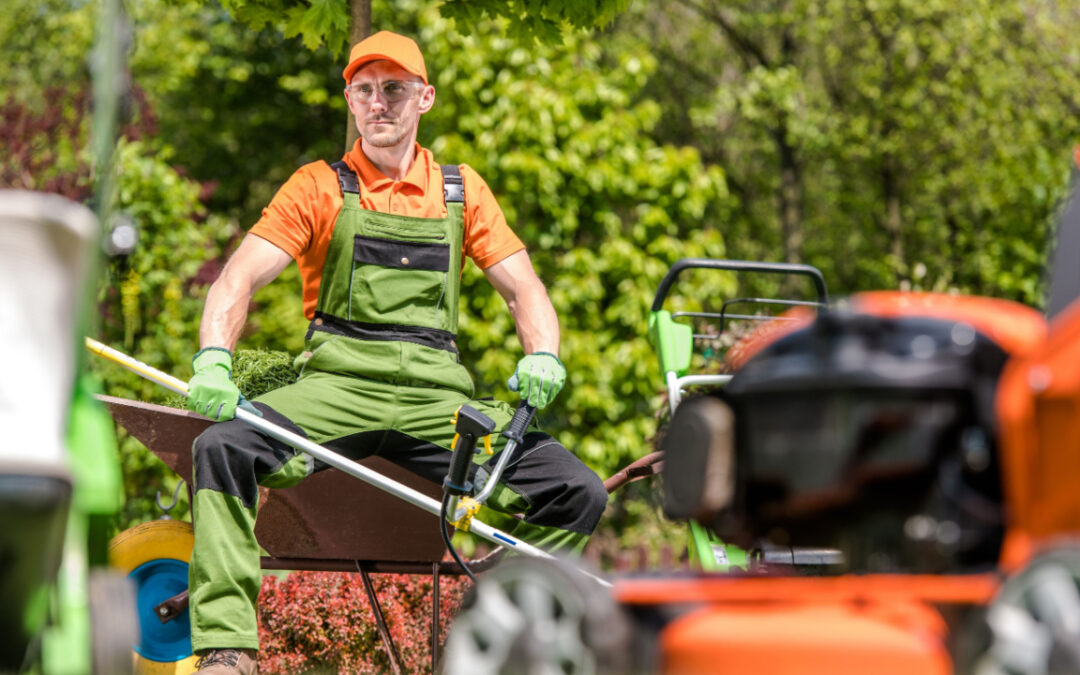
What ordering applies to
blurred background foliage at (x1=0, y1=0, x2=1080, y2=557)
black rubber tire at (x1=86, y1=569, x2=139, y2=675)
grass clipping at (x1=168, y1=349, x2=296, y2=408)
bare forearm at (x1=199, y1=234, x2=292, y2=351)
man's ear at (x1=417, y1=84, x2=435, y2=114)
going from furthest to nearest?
blurred background foliage at (x1=0, y1=0, x2=1080, y2=557)
grass clipping at (x1=168, y1=349, x2=296, y2=408)
man's ear at (x1=417, y1=84, x2=435, y2=114)
bare forearm at (x1=199, y1=234, x2=292, y2=351)
black rubber tire at (x1=86, y1=569, x2=139, y2=675)

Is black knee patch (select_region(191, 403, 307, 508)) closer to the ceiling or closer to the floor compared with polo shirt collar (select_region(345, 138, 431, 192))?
closer to the floor

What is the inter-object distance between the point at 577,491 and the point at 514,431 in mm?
305

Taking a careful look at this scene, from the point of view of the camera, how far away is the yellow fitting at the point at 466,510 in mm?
3416

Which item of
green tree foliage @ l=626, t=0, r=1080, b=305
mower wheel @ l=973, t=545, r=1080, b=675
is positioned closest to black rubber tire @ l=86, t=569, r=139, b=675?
mower wheel @ l=973, t=545, r=1080, b=675

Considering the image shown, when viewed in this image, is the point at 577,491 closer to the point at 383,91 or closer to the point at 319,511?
the point at 319,511

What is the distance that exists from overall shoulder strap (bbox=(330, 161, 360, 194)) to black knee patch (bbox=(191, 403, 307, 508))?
2.73 ft

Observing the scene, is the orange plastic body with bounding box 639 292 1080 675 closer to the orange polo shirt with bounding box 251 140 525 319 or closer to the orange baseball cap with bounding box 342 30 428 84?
the orange polo shirt with bounding box 251 140 525 319

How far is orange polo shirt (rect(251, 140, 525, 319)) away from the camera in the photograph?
3.73 metres

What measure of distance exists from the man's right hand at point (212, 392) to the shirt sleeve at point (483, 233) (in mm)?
943

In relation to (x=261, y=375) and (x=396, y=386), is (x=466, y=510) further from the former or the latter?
(x=261, y=375)

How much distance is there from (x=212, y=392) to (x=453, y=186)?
3.47 feet

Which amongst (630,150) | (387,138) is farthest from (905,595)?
(630,150)

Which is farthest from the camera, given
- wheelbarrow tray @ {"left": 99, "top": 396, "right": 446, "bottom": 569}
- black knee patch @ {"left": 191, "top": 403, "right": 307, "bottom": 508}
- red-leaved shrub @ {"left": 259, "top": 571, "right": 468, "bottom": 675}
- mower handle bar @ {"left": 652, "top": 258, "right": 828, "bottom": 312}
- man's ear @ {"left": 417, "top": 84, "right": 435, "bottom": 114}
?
red-leaved shrub @ {"left": 259, "top": 571, "right": 468, "bottom": 675}

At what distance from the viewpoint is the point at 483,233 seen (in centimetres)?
397
